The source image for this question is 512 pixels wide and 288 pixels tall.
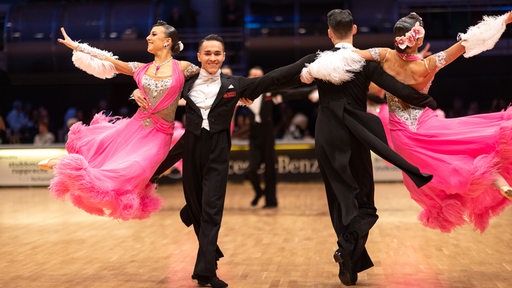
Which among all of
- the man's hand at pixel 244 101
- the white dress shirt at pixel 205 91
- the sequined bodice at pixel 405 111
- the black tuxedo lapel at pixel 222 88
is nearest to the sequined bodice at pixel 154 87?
the white dress shirt at pixel 205 91

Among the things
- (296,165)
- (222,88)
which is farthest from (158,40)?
(296,165)

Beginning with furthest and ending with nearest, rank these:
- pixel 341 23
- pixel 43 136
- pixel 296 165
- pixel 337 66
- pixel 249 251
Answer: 1. pixel 43 136
2. pixel 296 165
3. pixel 249 251
4. pixel 341 23
5. pixel 337 66

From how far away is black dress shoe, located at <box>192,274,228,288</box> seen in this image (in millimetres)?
4938

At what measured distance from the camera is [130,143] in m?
5.46

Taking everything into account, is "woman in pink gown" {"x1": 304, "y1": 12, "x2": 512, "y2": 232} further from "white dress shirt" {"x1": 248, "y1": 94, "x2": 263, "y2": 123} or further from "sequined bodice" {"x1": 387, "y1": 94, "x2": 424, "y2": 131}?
"white dress shirt" {"x1": 248, "y1": 94, "x2": 263, "y2": 123}

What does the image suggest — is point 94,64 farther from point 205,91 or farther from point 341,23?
point 341,23

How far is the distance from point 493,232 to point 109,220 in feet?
13.6

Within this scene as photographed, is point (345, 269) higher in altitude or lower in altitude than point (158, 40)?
lower

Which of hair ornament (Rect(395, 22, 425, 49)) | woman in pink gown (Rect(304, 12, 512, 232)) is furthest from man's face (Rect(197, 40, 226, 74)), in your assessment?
hair ornament (Rect(395, 22, 425, 49))

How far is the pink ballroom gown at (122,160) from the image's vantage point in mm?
5043

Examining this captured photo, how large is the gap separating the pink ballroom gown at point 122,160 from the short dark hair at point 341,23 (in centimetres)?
111

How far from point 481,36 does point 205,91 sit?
6.03ft

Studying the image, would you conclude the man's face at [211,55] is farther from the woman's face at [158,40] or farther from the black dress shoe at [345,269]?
the black dress shoe at [345,269]

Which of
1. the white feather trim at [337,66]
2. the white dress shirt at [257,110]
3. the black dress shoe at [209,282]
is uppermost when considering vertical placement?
the white feather trim at [337,66]
